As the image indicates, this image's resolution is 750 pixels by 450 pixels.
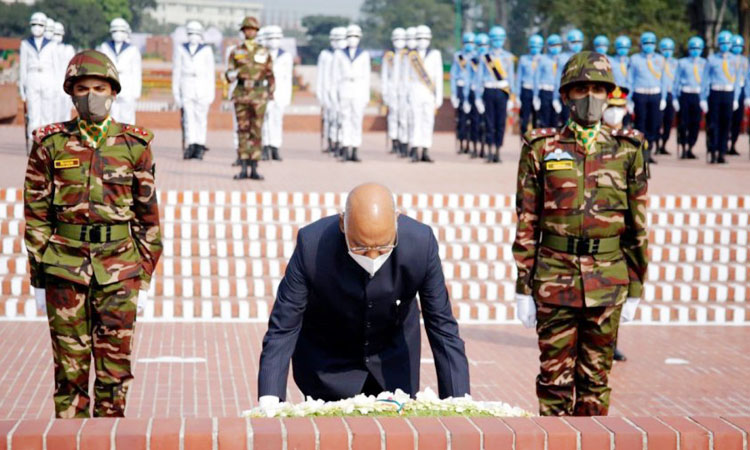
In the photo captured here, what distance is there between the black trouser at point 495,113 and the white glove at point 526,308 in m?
12.7

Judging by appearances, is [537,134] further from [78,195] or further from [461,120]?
[461,120]

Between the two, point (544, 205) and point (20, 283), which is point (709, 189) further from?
point (544, 205)

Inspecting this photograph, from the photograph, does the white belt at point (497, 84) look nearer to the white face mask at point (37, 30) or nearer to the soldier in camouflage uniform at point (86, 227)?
the white face mask at point (37, 30)

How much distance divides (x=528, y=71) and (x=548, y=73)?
1.38 ft

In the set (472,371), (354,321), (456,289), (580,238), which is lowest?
(472,371)

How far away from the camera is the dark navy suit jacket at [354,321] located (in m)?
4.20

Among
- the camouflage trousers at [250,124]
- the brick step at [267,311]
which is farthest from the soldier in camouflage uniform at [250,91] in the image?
the brick step at [267,311]

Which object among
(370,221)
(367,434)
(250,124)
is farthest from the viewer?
(250,124)

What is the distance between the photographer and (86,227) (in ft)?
17.9

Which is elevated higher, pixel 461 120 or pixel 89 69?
pixel 89 69

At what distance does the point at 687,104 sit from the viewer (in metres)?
19.5

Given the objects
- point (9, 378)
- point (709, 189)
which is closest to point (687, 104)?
point (709, 189)

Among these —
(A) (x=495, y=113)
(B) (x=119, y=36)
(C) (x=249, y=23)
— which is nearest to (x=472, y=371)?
(C) (x=249, y=23)

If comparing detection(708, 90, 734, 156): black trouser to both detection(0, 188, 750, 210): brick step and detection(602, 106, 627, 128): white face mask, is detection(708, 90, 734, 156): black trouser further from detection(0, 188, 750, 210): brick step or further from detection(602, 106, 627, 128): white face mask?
detection(602, 106, 627, 128): white face mask
